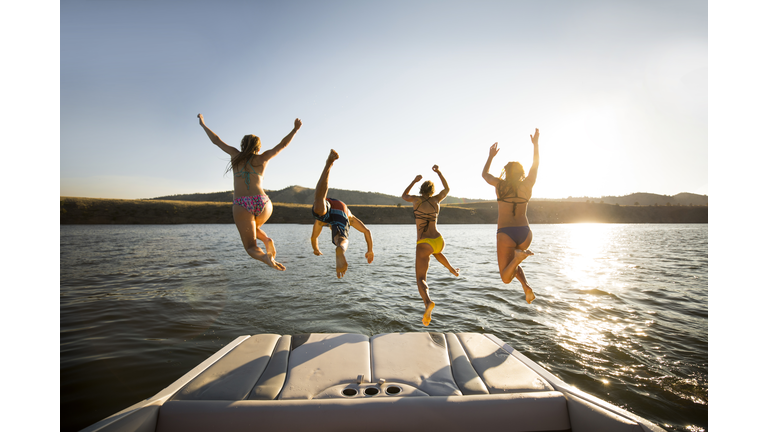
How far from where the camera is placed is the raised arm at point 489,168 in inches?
282

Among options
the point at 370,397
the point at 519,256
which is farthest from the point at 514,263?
the point at 370,397

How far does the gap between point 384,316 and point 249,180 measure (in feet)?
38.7

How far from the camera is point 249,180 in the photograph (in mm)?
6375

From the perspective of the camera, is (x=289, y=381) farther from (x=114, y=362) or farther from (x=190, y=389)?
(x=114, y=362)

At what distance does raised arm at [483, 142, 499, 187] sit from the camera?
7168 millimetres

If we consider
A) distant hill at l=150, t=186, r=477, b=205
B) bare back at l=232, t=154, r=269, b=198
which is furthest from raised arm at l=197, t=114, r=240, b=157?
distant hill at l=150, t=186, r=477, b=205

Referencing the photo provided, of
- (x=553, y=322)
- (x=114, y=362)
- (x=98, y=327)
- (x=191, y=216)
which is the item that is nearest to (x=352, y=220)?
(x=114, y=362)

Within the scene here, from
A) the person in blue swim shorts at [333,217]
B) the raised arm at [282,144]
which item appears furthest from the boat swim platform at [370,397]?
the raised arm at [282,144]

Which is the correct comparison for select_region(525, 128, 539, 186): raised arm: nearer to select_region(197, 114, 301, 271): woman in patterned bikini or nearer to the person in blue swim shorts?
the person in blue swim shorts

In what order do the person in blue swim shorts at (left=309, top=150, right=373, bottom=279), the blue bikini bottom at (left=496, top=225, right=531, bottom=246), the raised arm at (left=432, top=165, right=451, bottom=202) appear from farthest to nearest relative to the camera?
the raised arm at (left=432, top=165, right=451, bottom=202), the blue bikini bottom at (left=496, top=225, right=531, bottom=246), the person in blue swim shorts at (left=309, top=150, right=373, bottom=279)

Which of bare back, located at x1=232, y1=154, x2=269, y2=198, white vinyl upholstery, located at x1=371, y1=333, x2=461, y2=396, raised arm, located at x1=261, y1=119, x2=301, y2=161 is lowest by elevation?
white vinyl upholstery, located at x1=371, y1=333, x2=461, y2=396

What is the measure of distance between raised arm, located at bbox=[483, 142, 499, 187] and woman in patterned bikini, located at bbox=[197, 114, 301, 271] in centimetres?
430

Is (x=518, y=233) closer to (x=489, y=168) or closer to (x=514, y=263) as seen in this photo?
(x=514, y=263)

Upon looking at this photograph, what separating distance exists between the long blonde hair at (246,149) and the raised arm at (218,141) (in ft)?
0.36
